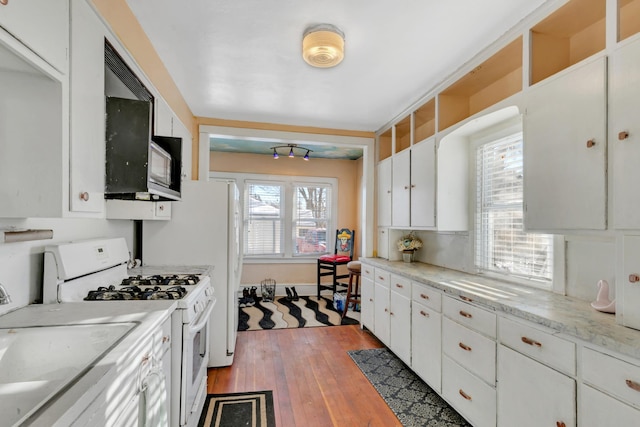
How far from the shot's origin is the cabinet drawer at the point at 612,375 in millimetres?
1133

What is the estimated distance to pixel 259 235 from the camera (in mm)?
5520

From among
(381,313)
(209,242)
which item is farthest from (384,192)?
(209,242)

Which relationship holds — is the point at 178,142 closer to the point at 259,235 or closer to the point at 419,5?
the point at 419,5

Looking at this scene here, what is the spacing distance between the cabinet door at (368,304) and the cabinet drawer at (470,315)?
53.5 inches

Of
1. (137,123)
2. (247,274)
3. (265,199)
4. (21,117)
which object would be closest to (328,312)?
(247,274)

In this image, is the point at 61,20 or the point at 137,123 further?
the point at 137,123

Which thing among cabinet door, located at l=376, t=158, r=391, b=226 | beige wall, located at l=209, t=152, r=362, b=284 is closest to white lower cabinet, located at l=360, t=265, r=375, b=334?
cabinet door, located at l=376, t=158, r=391, b=226

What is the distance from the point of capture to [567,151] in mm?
1594

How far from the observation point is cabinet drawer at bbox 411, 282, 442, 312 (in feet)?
7.61

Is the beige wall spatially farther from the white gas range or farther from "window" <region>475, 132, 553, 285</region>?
the white gas range

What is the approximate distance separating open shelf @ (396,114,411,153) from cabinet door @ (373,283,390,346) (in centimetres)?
174

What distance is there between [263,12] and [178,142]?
3.14 feet

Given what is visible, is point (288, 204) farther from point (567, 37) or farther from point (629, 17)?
point (629, 17)

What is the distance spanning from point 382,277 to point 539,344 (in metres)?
1.85
